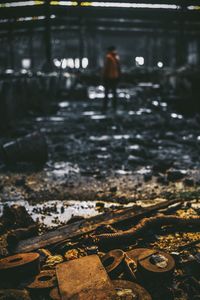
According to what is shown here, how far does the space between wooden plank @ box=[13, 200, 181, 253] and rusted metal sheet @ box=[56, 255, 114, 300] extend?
0.39 m

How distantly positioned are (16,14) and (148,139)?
1217 centimetres

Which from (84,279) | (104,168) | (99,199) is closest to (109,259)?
(84,279)

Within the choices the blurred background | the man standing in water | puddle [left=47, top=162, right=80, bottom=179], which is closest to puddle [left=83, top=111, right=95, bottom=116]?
the blurred background

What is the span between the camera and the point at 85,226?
9.93 ft

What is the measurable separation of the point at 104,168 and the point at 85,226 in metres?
→ 2.13

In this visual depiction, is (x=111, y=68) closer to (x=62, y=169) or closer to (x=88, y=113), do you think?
(x=88, y=113)

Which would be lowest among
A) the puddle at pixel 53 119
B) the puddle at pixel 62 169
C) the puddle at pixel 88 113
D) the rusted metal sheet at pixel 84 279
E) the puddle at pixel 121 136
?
the puddle at pixel 88 113

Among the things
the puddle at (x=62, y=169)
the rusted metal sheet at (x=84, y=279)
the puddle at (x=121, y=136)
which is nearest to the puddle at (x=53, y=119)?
the puddle at (x=121, y=136)

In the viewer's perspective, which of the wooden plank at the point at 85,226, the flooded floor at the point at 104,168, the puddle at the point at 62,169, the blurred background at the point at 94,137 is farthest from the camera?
the puddle at the point at 62,169

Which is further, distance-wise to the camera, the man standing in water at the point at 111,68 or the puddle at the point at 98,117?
the man standing in water at the point at 111,68

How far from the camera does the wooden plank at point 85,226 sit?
2.74 meters

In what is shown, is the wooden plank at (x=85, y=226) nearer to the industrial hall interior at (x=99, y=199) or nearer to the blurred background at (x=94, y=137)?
the industrial hall interior at (x=99, y=199)

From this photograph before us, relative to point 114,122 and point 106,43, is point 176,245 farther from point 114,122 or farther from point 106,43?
point 106,43

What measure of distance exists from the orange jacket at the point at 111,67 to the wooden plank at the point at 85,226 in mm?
7232
